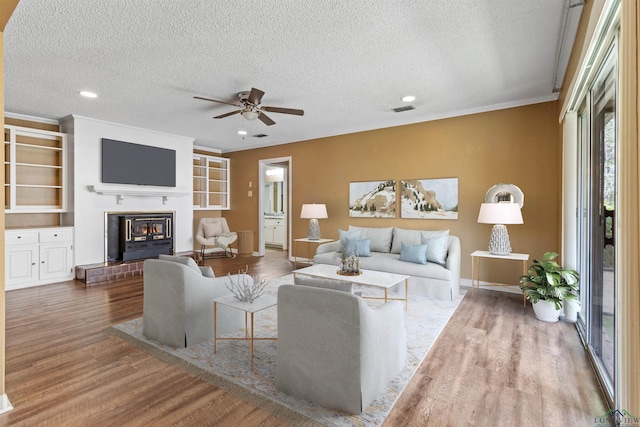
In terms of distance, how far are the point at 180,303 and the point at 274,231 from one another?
22.2ft

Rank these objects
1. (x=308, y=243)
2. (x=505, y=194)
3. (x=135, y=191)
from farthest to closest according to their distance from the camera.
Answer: (x=308, y=243) < (x=135, y=191) < (x=505, y=194)

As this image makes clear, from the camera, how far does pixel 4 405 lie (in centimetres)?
195

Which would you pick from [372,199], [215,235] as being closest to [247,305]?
[372,199]

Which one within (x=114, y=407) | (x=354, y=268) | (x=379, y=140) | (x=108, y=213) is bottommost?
(x=114, y=407)

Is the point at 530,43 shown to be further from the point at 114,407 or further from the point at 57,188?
the point at 57,188

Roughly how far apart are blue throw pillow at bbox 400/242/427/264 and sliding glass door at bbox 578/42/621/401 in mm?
1701

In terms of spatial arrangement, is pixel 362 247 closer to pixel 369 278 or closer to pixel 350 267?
pixel 350 267

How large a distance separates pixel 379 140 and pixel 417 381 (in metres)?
4.30

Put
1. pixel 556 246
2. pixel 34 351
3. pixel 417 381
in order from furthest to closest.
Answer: pixel 556 246 → pixel 34 351 → pixel 417 381

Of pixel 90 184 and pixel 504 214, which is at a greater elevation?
pixel 90 184

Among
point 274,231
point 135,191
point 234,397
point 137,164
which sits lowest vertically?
point 234,397

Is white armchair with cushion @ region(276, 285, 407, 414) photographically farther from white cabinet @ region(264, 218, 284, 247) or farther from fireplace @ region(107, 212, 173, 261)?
white cabinet @ region(264, 218, 284, 247)

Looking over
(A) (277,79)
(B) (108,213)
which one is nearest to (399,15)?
(A) (277,79)

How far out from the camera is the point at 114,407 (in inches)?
78.0
